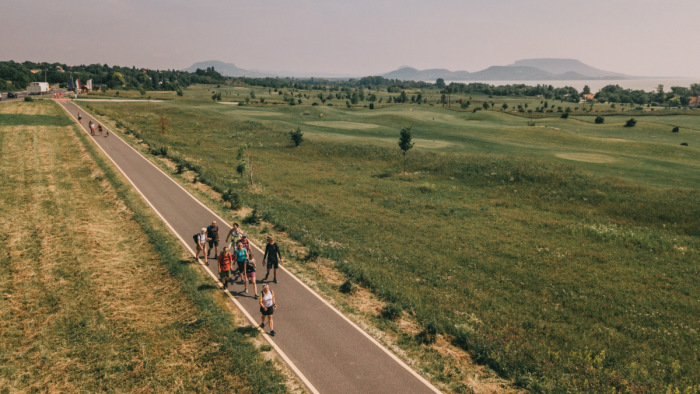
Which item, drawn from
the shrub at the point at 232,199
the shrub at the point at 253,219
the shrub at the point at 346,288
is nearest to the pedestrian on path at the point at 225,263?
the shrub at the point at 346,288

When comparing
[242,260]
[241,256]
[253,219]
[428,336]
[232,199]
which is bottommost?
[428,336]

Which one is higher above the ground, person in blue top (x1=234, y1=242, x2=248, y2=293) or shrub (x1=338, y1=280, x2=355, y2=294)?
person in blue top (x1=234, y1=242, x2=248, y2=293)

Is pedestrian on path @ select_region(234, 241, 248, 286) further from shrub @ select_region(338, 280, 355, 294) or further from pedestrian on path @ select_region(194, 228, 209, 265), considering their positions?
shrub @ select_region(338, 280, 355, 294)

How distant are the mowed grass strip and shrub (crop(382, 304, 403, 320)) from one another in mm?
5748

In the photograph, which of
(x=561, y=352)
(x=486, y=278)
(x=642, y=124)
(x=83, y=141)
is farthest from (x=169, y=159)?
(x=642, y=124)

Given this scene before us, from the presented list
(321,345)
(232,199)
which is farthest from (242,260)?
(232,199)

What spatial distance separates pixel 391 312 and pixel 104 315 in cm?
1224

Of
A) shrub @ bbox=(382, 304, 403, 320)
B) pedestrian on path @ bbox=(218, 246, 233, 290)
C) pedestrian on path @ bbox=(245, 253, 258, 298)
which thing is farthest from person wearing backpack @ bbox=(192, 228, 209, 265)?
shrub @ bbox=(382, 304, 403, 320)

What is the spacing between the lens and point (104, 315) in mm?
14875

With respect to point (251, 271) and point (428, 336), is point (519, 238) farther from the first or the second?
point (251, 271)

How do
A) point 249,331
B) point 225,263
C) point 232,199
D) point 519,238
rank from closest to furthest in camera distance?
point 249,331
point 225,263
point 519,238
point 232,199

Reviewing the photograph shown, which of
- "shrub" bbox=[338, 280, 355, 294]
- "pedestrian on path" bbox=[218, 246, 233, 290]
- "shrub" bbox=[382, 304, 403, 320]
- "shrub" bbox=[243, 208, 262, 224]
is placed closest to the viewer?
"shrub" bbox=[382, 304, 403, 320]

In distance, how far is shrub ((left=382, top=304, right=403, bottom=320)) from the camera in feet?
51.9

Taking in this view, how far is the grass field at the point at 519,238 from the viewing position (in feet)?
47.0
